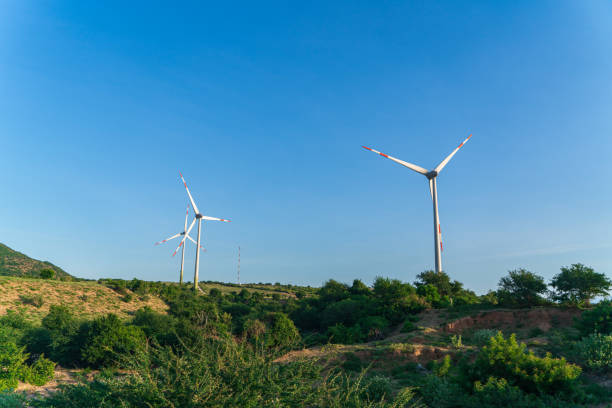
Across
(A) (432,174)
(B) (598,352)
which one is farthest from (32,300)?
(B) (598,352)

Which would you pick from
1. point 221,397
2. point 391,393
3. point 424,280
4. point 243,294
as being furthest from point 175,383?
point 243,294

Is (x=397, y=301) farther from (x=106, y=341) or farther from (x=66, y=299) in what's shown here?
(x=66, y=299)

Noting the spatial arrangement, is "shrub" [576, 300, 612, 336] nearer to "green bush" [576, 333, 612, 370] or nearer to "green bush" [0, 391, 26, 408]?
"green bush" [576, 333, 612, 370]

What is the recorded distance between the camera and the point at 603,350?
837 inches

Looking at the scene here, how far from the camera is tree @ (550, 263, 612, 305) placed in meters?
37.5

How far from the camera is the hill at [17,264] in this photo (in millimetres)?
118594

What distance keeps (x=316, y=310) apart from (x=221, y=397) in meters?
43.6

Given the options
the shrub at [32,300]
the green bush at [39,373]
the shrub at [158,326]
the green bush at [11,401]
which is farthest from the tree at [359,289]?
the green bush at [11,401]

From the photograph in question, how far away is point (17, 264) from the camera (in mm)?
127750

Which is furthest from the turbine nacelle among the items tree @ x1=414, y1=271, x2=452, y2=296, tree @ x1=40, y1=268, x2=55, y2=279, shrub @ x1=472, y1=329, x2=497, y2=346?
tree @ x1=40, y1=268, x2=55, y2=279

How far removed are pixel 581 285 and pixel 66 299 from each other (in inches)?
2719

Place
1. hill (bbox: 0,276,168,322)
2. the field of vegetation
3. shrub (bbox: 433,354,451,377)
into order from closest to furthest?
the field of vegetation → shrub (bbox: 433,354,451,377) → hill (bbox: 0,276,168,322)

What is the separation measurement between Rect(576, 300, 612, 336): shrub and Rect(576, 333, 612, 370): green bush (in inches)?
144

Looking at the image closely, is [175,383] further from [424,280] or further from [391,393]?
[424,280]
